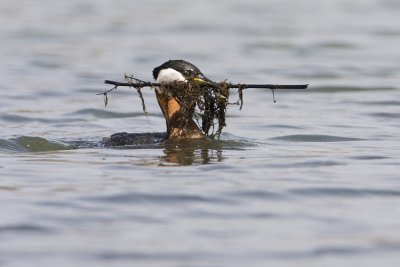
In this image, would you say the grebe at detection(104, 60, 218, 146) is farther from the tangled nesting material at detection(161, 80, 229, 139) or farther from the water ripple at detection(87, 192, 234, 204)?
the water ripple at detection(87, 192, 234, 204)

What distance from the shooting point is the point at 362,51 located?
2264 cm

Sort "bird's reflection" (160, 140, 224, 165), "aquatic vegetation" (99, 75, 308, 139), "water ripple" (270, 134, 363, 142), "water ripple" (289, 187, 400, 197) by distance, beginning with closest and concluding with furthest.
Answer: "water ripple" (289, 187, 400, 197)
"bird's reflection" (160, 140, 224, 165)
"aquatic vegetation" (99, 75, 308, 139)
"water ripple" (270, 134, 363, 142)

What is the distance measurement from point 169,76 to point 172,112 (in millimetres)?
492

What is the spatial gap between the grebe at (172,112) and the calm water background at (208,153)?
0.80ft

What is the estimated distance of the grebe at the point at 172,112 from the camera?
1202 cm

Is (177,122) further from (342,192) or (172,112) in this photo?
(342,192)

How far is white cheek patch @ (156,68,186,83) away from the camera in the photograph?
1203cm

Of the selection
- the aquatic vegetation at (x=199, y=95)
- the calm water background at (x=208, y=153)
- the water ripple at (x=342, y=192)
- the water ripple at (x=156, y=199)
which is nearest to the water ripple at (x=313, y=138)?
the calm water background at (x=208, y=153)

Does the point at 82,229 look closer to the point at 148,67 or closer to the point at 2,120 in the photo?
the point at 2,120

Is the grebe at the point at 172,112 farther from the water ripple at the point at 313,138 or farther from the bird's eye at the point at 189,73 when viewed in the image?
the water ripple at the point at 313,138

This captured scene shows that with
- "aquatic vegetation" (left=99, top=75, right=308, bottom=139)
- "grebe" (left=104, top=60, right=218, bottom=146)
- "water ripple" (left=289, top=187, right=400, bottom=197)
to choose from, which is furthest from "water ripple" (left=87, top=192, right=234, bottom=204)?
"grebe" (left=104, top=60, right=218, bottom=146)

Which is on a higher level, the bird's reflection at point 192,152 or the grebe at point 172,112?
the grebe at point 172,112

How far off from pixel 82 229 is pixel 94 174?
2275 millimetres

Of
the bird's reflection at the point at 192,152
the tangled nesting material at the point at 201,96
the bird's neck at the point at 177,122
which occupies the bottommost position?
the bird's reflection at the point at 192,152
